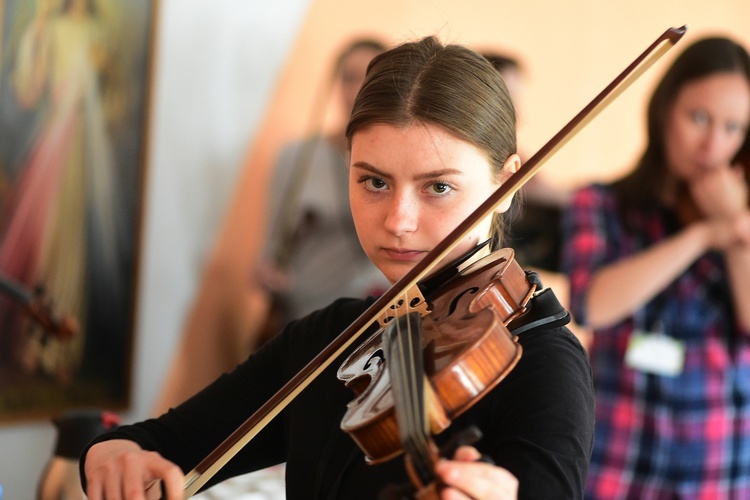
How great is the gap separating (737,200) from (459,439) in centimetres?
140

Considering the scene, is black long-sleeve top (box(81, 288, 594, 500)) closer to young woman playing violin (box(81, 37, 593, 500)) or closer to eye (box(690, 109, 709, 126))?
young woman playing violin (box(81, 37, 593, 500))

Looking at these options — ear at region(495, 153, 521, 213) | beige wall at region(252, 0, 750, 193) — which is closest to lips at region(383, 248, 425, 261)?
ear at region(495, 153, 521, 213)

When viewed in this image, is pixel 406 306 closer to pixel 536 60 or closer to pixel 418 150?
pixel 418 150

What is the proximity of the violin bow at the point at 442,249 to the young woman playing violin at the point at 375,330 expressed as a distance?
0.11ft

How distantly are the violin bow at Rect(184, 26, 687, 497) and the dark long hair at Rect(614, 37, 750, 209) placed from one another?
104 cm

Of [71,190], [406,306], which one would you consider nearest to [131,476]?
[406,306]

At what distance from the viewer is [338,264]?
2.71 m

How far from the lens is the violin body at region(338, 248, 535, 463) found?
2.57ft

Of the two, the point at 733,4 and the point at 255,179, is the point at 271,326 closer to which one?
the point at 255,179

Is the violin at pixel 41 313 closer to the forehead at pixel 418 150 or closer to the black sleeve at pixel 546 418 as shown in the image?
the forehead at pixel 418 150

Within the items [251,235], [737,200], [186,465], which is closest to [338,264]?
[251,235]

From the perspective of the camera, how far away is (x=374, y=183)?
100cm

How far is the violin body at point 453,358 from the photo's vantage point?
0.78 metres

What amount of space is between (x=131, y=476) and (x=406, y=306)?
33 cm
